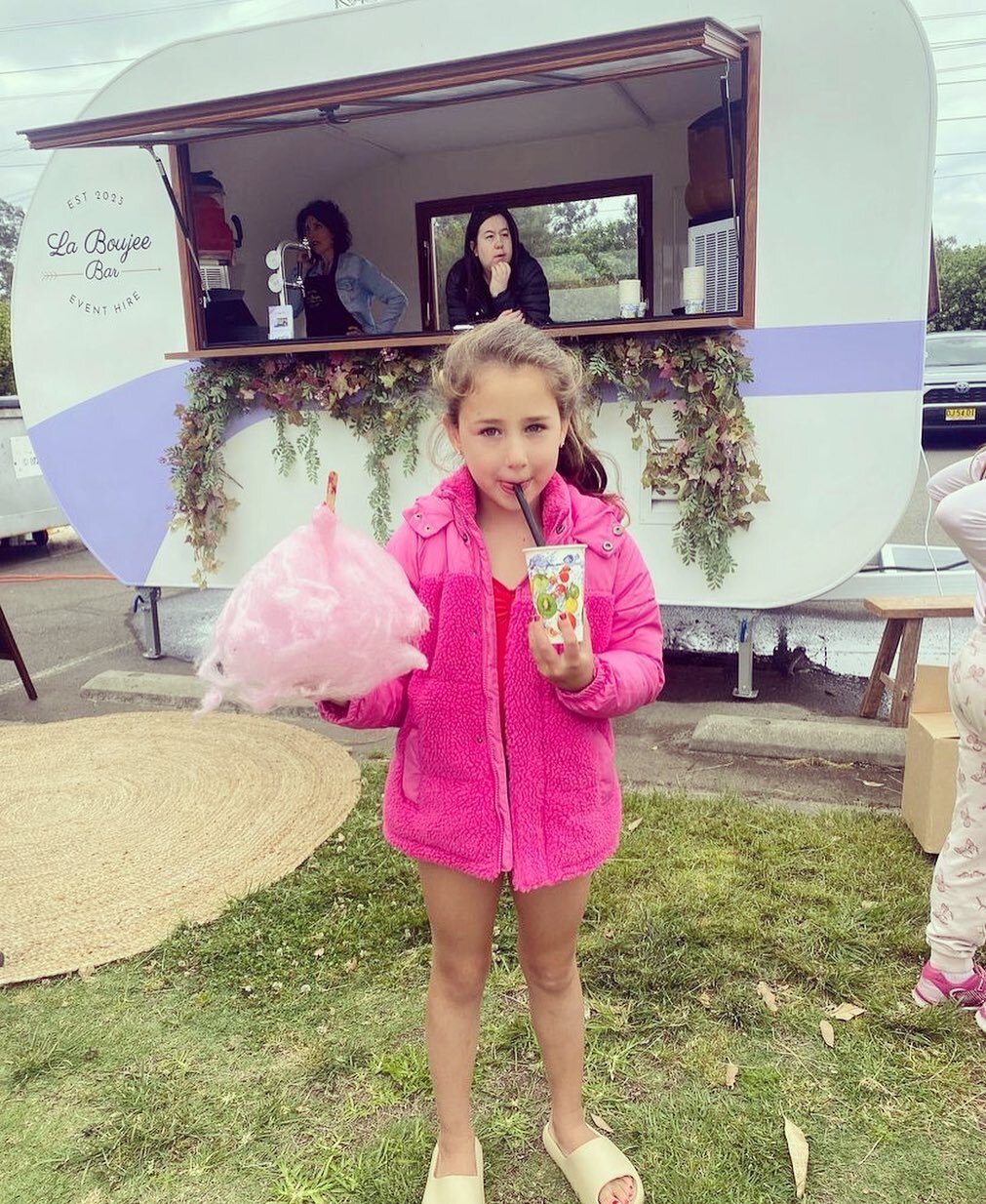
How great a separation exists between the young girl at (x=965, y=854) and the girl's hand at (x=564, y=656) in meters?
1.23

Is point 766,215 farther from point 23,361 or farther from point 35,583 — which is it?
point 35,583

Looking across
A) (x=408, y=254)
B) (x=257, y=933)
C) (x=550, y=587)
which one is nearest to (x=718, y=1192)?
(x=550, y=587)

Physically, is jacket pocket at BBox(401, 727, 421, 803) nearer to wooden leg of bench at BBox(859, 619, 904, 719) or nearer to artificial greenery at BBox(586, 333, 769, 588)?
artificial greenery at BBox(586, 333, 769, 588)

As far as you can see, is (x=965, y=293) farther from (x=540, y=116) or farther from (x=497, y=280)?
(x=497, y=280)

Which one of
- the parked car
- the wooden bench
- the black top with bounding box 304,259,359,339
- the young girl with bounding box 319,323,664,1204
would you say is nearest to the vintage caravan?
the wooden bench

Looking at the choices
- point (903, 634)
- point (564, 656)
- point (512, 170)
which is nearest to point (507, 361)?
point (564, 656)

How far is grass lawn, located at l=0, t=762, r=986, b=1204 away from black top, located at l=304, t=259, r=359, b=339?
4155 millimetres

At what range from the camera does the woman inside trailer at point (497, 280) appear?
5.34 metres

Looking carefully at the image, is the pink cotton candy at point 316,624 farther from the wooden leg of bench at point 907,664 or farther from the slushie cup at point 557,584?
the wooden leg of bench at point 907,664

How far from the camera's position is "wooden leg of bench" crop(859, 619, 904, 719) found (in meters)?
4.43

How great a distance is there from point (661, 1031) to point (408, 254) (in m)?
6.50

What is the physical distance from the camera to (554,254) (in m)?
6.96

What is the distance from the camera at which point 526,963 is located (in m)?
1.96

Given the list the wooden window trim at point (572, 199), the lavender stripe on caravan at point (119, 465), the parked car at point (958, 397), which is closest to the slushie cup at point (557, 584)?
the lavender stripe on caravan at point (119, 465)
